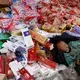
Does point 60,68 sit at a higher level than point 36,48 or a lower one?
lower

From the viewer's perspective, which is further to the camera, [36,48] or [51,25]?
[51,25]

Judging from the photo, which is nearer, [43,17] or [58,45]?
[58,45]

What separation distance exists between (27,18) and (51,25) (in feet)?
0.94

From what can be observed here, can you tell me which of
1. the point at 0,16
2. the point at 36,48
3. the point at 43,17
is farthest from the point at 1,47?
the point at 43,17

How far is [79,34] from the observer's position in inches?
102

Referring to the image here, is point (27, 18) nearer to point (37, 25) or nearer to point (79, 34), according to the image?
point (37, 25)

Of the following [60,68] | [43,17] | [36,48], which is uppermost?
[43,17]

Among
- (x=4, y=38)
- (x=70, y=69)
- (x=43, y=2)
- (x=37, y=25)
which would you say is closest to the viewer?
(x=70, y=69)

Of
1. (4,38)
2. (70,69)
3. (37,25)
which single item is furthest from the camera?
(37,25)

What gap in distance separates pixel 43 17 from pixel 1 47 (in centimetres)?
71

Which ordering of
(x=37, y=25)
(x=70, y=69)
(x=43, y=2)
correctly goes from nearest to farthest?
(x=70, y=69) → (x=37, y=25) → (x=43, y=2)

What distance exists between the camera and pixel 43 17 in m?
2.82

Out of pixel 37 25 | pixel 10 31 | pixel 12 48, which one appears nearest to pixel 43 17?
pixel 37 25

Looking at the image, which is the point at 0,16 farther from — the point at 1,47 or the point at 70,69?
the point at 70,69
